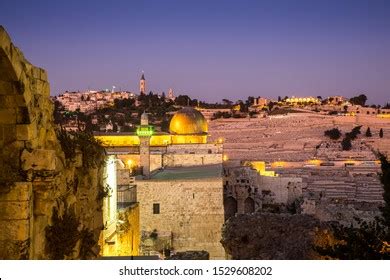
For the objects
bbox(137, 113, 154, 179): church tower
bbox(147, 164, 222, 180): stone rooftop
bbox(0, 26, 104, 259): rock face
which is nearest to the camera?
bbox(0, 26, 104, 259): rock face

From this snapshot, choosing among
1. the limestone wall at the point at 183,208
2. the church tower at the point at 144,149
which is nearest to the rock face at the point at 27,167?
the limestone wall at the point at 183,208

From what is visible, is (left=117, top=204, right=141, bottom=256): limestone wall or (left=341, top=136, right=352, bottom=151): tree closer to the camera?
(left=117, top=204, right=141, bottom=256): limestone wall

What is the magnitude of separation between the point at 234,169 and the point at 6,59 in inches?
526

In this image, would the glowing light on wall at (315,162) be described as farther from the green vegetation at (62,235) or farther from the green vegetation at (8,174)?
the green vegetation at (8,174)

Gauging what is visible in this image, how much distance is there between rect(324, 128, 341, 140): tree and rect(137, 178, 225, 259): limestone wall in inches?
858

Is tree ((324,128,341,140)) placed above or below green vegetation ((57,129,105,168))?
below

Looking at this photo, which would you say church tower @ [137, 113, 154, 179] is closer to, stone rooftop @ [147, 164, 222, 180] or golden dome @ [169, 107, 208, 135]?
stone rooftop @ [147, 164, 222, 180]

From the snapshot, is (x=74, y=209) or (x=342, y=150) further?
(x=342, y=150)

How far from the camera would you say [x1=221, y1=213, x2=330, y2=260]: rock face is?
Result: 22.5 feet

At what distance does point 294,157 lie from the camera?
1078 inches

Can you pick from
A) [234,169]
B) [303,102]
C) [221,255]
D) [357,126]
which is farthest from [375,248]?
[303,102]

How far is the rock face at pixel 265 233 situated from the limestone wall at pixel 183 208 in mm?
4106

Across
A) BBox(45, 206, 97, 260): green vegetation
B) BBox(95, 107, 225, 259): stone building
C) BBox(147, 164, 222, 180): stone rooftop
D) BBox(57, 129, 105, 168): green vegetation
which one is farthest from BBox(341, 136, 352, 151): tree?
BBox(45, 206, 97, 260): green vegetation
